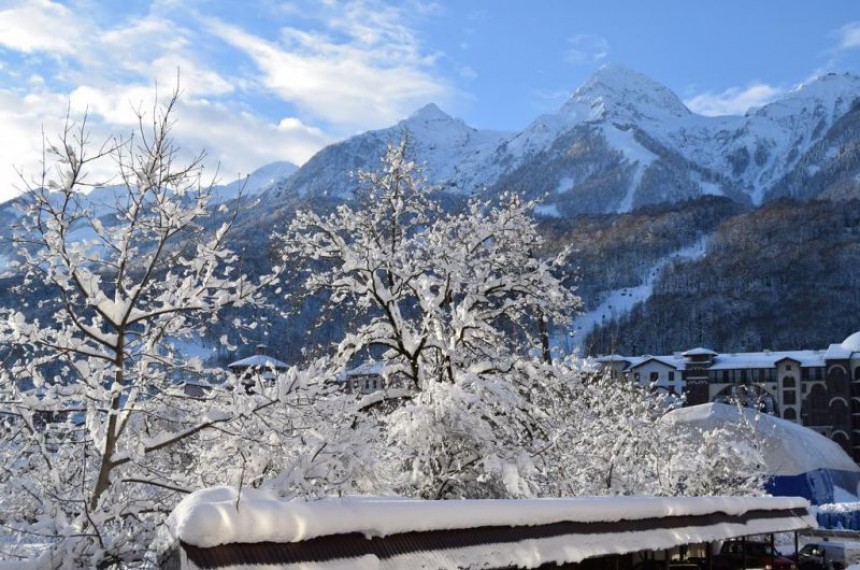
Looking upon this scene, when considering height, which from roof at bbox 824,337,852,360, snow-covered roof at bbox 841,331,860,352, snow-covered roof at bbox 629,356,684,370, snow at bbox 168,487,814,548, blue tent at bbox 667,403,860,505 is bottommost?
blue tent at bbox 667,403,860,505

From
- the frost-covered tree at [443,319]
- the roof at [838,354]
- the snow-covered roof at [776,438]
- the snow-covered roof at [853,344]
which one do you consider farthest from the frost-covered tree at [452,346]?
the snow-covered roof at [853,344]

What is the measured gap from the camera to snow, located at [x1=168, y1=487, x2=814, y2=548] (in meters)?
6.87

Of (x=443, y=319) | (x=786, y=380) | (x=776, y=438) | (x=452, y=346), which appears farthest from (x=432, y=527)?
(x=786, y=380)

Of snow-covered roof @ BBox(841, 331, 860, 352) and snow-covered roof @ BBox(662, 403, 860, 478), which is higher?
snow-covered roof @ BBox(841, 331, 860, 352)

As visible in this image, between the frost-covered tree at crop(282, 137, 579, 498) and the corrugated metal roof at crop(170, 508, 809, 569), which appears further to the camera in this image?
the frost-covered tree at crop(282, 137, 579, 498)

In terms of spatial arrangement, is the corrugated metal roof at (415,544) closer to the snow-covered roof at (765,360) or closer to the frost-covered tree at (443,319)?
the frost-covered tree at (443,319)

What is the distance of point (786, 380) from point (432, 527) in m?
112

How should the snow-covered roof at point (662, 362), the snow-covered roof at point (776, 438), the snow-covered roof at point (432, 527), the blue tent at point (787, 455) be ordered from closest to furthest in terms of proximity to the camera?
the snow-covered roof at point (432, 527), the blue tent at point (787, 455), the snow-covered roof at point (776, 438), the snow-covered roof at point (662, 362)

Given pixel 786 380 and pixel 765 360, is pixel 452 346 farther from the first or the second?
pixel 765 360

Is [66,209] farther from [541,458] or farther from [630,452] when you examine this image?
[630,452]

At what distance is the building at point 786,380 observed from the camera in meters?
99.9

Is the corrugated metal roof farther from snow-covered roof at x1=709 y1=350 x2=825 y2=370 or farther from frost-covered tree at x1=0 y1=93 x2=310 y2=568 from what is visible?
snow-covered roof at x1=709 y1=350 x2=825 y2=370

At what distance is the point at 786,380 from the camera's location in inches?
4338

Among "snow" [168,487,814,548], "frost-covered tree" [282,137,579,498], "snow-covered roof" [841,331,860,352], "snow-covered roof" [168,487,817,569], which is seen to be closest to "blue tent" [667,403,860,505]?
"frost-covered tree" [282,137,579,498]
